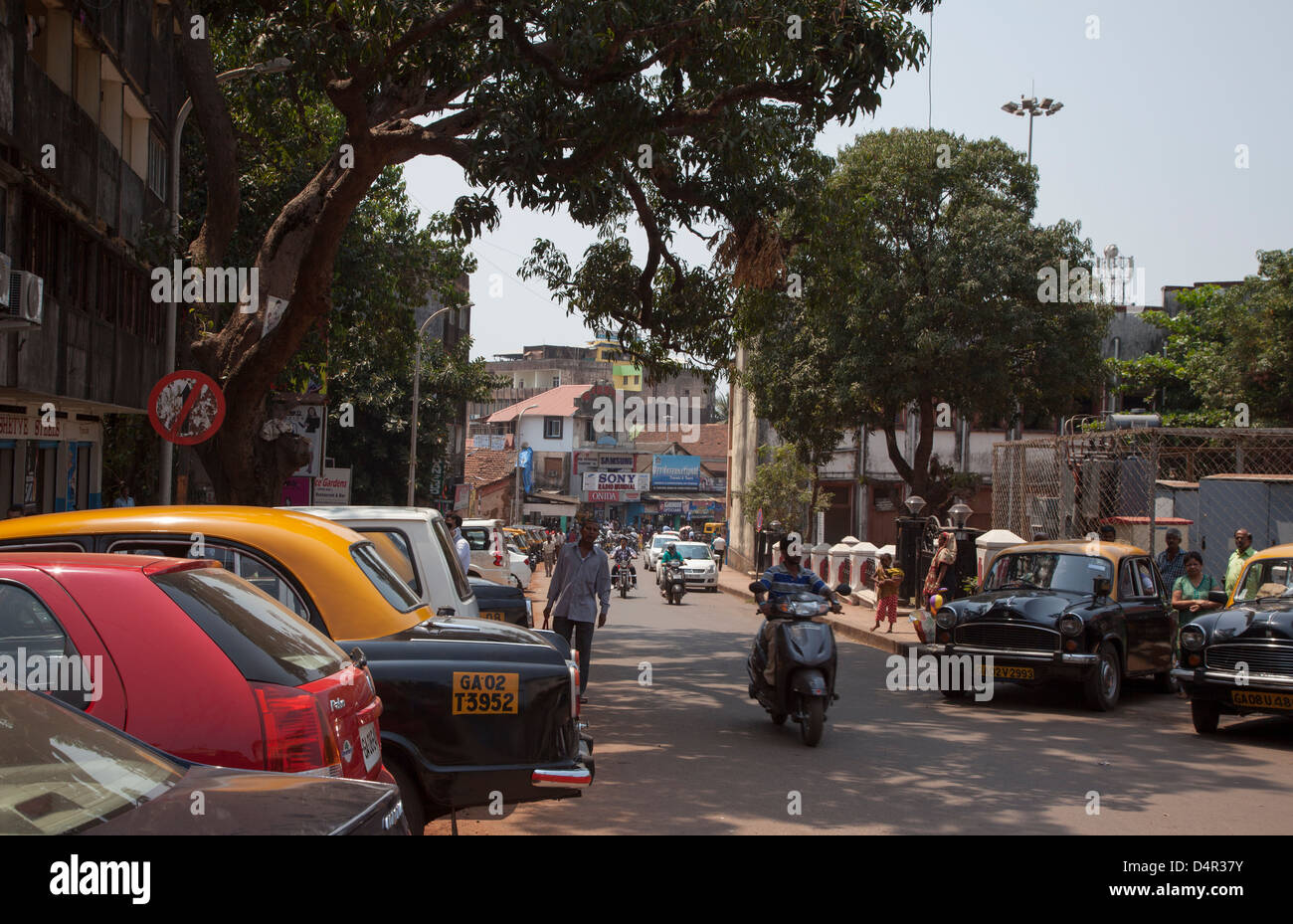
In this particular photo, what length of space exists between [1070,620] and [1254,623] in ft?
6.69

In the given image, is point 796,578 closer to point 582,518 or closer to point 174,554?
point 582,518

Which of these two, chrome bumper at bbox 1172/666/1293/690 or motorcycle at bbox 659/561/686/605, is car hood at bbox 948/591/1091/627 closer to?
chrome bumper at bbox 1172/666/1293/690

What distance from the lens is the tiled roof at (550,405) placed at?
87312 millimetres

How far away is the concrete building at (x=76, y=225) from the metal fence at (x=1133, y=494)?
13511 millimetres

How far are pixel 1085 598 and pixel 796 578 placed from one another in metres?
3.87

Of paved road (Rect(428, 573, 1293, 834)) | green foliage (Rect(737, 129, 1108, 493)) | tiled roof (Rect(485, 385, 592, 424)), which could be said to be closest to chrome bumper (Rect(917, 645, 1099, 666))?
paved road (Rect(428, 573, 1293, 834))

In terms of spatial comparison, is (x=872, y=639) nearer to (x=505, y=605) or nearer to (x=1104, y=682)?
(x=1104, y=682)

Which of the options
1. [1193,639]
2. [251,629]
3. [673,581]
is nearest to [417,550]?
[251,629]

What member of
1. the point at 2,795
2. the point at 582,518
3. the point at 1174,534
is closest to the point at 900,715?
the point at 582,518

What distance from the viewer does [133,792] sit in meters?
3.20

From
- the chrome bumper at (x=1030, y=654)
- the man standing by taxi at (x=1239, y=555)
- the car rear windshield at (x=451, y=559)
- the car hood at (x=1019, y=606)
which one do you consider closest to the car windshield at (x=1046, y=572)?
the car hood at (x=1019, y=606)

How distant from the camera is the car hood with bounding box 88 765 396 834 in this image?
9.80 feet

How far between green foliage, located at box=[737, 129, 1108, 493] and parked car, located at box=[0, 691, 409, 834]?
26371 millimetres

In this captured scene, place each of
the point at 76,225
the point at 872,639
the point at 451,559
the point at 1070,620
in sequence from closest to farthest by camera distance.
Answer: the point at 451,559 < the point at 1070,620 < the point at 76,225 < the point at 872,639
